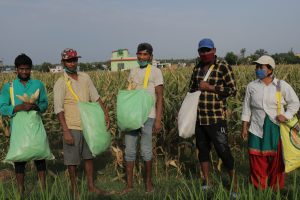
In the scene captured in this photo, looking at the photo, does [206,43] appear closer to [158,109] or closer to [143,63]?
[143,63]

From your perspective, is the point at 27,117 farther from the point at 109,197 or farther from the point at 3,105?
the point at 109,197

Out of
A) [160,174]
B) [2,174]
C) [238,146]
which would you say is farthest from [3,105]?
[238,146]

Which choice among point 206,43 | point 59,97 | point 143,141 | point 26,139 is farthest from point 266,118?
point 26,139

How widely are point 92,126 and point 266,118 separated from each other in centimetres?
187

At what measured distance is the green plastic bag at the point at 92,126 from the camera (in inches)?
162

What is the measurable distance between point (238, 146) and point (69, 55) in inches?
136

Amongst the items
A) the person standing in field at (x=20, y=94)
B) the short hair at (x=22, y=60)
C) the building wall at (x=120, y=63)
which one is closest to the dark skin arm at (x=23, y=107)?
the person standing in field at (x=20, y=94)

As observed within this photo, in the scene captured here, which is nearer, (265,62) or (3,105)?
(265,62)

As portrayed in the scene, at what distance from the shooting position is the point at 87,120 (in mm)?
4129

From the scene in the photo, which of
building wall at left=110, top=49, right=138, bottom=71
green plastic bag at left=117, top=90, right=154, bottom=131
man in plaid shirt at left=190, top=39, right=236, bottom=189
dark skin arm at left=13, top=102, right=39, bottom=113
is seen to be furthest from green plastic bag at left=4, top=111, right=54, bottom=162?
building wall at left=110, top=49, right=138, bottom=71

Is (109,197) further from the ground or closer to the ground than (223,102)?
closer to the ground

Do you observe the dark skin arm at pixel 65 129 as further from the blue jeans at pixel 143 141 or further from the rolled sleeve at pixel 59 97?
the blue jeans at pixel 143 141

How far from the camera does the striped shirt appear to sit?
4.16 meters

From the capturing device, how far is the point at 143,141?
172 inches
